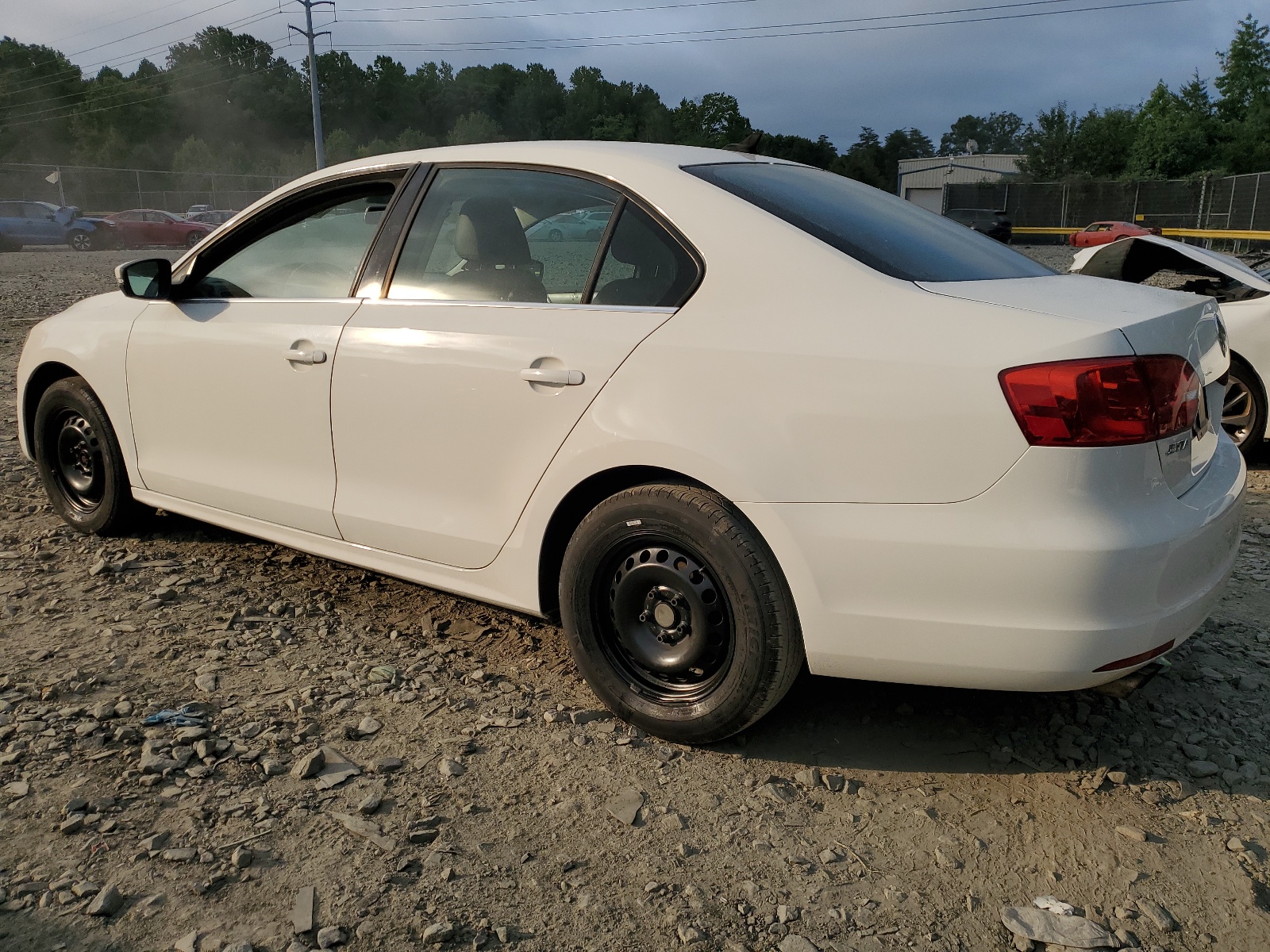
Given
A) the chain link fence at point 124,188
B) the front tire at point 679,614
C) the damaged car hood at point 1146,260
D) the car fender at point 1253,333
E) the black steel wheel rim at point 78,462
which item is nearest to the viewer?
the front tire at point 679,614

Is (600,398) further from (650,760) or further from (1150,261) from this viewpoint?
(1150,261)

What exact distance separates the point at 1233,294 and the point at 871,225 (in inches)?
163

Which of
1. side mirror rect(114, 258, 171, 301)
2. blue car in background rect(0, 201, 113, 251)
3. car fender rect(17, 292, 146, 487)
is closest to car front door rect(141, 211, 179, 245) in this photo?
blue car in background rect(0, 201, 113, 251)

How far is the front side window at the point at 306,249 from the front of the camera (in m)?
3.65

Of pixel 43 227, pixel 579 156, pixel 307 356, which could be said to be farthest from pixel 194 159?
pixel 579 156

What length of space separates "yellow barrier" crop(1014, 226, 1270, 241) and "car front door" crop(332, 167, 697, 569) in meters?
30.6

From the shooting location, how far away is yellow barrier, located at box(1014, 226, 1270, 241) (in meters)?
29.0

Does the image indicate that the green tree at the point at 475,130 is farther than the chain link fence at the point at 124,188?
Yes

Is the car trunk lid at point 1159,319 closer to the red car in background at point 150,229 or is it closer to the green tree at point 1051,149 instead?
the red car in background at point 150,229

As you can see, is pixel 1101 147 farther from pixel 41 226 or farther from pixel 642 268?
pixel 642 268

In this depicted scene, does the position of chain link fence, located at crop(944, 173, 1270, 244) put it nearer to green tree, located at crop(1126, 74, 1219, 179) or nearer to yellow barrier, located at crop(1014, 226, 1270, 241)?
yellow barrier, located at crop(1014, 226, 1270, 241)

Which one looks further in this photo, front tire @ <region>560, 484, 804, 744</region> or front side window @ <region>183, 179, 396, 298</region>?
front side window @ <region>183, 179, 396, 298</region>

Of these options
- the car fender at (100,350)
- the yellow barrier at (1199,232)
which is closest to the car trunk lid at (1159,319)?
the car fender at (100,350)

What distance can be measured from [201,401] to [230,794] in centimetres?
A: 180
